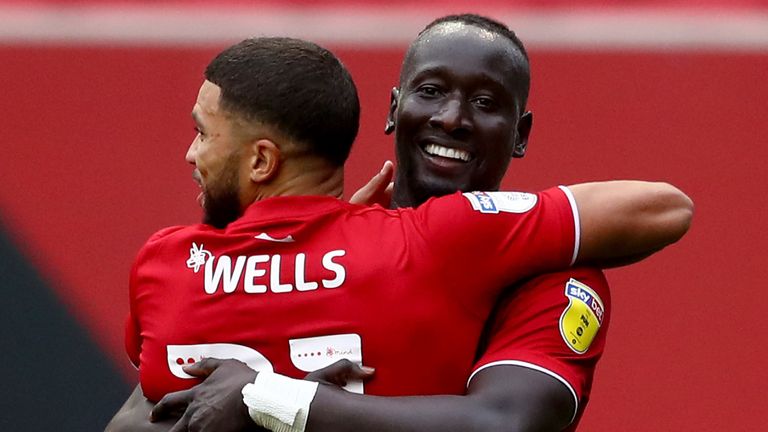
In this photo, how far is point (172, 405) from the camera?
2.26 m

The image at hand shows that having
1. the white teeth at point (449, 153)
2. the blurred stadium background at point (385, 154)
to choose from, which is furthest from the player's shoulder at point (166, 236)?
the blurred stadium background at point (385, 154)

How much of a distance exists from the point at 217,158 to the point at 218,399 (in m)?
0.38

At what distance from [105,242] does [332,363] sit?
10.3 feet

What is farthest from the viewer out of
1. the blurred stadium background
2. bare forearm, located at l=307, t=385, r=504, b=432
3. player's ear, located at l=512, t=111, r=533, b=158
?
the blurred stadium background

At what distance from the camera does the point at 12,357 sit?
5266 mm

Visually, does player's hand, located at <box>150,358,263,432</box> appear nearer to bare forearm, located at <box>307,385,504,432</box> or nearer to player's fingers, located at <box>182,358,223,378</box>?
player's fingers, located at <box>182,358,223,378</box>

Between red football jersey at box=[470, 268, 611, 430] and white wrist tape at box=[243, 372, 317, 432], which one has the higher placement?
red football jersey at box=[470, 268, 611, 430]

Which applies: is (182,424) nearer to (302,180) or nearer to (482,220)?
(302,180)

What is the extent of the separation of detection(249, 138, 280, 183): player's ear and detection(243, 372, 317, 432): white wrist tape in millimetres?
320

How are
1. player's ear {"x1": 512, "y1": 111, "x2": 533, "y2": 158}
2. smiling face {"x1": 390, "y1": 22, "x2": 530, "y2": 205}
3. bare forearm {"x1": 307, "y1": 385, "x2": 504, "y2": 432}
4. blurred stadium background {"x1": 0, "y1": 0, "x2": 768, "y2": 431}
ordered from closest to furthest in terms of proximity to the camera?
bare forearm {"x1": 307, "y1": 385, "x2": 504, "y2": 432}, smiling face {"x1": 390, "y1": 22, "x2": 530, "y2": 205}, player's ear {"x1": 512, "y1": 111, "x2": 533, "y2": 158}, blurred stadium background {"x1": 0, "y1": 0, "x2": 768, "y2": 431}

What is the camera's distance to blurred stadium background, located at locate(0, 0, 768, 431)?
16.1 feet

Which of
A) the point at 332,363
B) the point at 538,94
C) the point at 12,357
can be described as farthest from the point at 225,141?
the point at 12,357

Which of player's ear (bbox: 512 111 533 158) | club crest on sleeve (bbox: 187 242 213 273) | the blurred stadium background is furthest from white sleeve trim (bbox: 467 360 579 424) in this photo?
the blurred stadium background

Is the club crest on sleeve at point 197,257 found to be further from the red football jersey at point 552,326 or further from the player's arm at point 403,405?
the red football jersey at point 552,326
